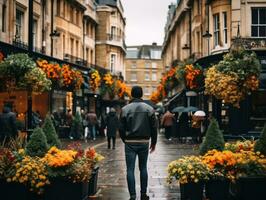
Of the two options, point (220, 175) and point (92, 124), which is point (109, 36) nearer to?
point (92, 124)

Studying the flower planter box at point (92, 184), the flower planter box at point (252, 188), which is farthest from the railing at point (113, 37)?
the flower planter box at point (252, 188)

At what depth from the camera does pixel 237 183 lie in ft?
30.1

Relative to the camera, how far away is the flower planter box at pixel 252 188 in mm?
8742

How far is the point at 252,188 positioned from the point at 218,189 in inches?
25.1

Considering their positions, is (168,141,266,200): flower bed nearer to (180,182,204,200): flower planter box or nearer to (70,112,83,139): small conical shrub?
(180,182,204,200): flower planter box

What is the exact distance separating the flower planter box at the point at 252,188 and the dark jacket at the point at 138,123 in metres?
1.79

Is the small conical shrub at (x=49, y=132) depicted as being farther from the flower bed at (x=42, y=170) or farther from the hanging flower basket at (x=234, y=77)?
the hanging flower basket at (x=234, y=77)

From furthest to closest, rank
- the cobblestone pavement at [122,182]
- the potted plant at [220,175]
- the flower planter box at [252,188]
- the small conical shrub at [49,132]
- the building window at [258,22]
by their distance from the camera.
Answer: the building window at [258,22] < the cobblestone pavement at [122,182] < the small conical shrub at [49,132] < the potted plant at [220,175] < the flower planter box at [252,188]

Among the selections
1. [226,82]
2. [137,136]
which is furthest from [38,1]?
[137,136]

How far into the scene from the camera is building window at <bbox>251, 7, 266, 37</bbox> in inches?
1221

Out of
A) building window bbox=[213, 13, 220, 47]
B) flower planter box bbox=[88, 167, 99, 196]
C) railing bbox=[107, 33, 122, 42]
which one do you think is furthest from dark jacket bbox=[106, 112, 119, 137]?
railing bbox=[107, 33, 122, 42]

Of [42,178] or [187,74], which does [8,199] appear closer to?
[42,178]

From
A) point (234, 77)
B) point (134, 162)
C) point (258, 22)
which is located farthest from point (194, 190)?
point (258, 22)

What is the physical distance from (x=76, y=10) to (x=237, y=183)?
4069cm
